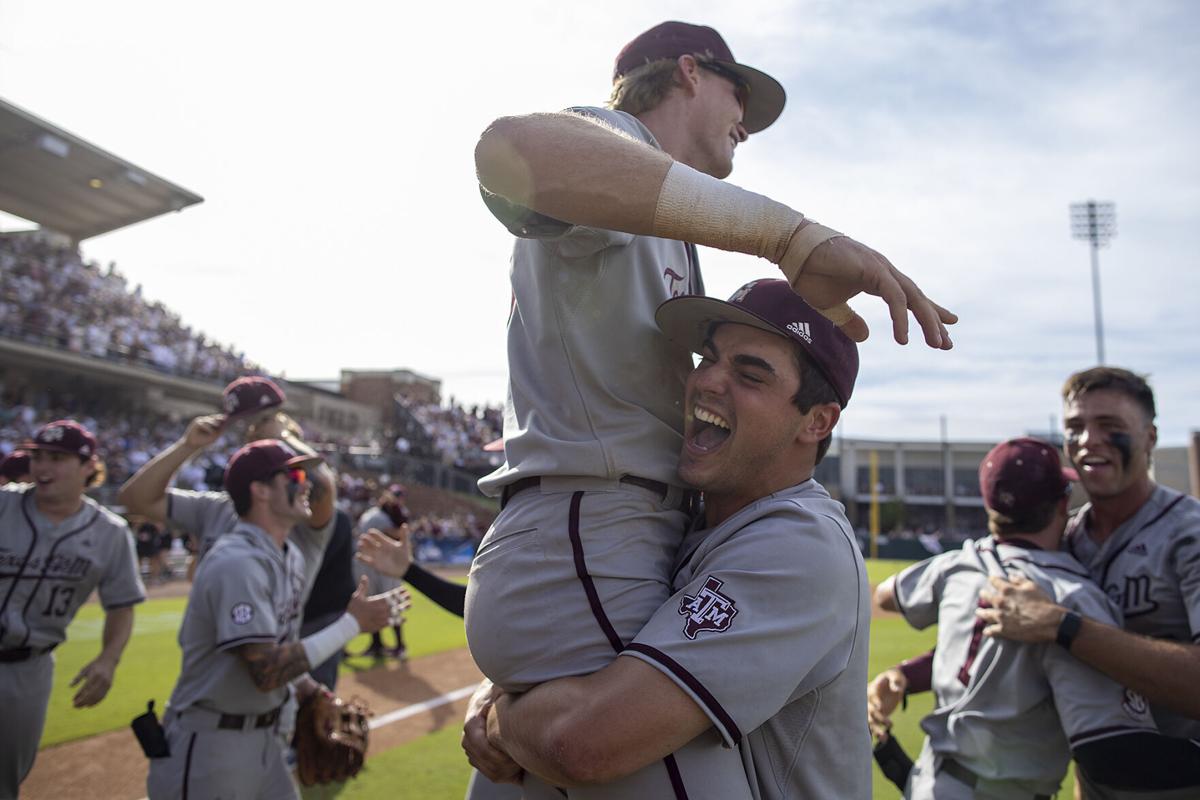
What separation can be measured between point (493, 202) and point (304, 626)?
17.5 feet

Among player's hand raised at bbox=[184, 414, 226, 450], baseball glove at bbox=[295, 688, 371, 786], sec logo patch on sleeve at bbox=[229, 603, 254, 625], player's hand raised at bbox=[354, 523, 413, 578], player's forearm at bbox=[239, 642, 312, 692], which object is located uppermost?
player's hand raised at bbox=[184, 414, 226, 450]

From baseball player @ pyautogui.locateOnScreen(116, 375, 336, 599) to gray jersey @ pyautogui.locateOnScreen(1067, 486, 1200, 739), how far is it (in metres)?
4.28

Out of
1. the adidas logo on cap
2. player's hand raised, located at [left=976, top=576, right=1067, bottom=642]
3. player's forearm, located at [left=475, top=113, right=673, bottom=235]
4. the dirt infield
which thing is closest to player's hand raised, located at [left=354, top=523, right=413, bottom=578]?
the adidas logo on cap

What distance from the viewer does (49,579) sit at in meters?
4.83

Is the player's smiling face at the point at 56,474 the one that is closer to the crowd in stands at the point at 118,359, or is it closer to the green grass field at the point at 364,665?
the green grass field at the point at 364,665

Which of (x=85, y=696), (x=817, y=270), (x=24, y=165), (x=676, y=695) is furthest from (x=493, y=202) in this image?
(x=24, y=165)

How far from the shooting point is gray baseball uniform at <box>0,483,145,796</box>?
460 centimetres

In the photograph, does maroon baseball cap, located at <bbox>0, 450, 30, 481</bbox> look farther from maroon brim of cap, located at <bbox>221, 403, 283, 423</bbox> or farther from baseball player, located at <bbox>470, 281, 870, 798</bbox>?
baseball player, located at <bbox>470, 281, 870, 798</bbox>

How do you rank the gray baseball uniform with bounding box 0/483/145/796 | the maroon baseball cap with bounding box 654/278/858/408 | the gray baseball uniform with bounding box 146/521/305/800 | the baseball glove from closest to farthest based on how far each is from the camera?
1. the maroon baseball cap with bounding box 654/278/858/408
2. the gray baseball uniform with bounding box 146/521/305/800
3. the baseball glove
4. the gray baseball uniform with bounding box 0/483/145/796

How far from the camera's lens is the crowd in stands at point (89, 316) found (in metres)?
27.6

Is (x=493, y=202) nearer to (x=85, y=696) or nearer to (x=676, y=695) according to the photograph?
(x=676, y=695)

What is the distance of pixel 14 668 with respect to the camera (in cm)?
467

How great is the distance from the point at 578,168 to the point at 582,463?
2.12 ft

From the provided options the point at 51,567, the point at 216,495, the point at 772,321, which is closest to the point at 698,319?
the point at 772,321
